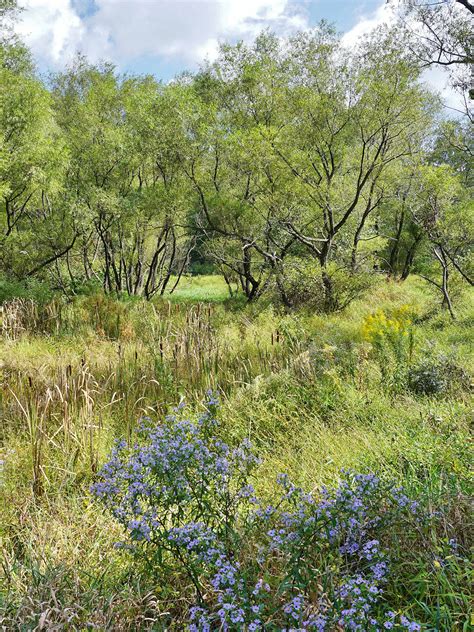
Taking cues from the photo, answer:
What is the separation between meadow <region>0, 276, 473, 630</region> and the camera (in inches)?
72.2

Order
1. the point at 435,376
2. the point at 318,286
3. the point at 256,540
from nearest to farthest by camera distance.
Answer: the point at 256,540
the point at 435,376
the point at 318,286

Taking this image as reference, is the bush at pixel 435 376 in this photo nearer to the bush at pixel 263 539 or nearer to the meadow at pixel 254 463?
the meadow at pixel 254 463

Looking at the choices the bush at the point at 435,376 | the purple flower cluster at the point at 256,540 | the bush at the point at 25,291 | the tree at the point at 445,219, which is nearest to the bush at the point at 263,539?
the purple flower cluster at the point at 256,540

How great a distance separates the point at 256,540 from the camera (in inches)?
85.7

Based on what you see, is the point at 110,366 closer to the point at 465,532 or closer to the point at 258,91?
the point at 465,532

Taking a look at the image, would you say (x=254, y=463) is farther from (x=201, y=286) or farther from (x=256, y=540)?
(x=201, y=286)

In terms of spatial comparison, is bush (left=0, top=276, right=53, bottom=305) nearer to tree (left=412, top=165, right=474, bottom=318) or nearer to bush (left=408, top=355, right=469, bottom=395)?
bush (left=408, top=355, right=469, bottom=395)

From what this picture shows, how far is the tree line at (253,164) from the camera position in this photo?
10.0 m

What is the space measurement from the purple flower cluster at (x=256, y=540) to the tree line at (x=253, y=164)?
8.73 metres

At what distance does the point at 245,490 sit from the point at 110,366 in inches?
152

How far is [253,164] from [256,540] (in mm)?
9973

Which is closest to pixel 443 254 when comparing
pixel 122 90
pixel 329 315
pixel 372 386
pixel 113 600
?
pixel 329 315

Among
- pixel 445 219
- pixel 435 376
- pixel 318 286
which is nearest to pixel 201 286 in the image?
pixel 318 286

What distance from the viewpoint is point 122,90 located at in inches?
564
